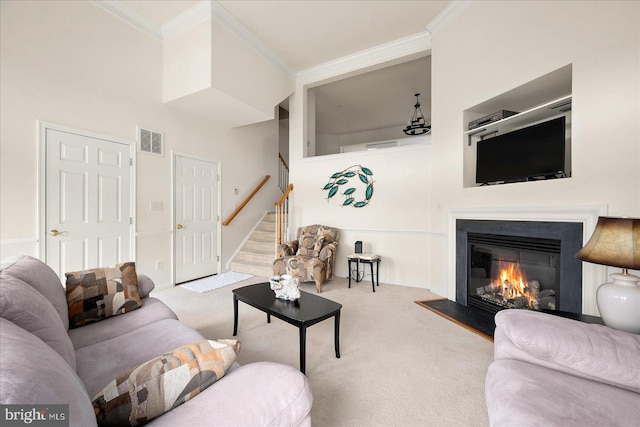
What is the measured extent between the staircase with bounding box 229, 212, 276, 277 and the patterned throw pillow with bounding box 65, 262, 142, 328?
9.12ft

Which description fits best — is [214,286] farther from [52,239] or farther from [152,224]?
[52,239]

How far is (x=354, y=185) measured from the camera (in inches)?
188

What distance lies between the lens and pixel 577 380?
118cm

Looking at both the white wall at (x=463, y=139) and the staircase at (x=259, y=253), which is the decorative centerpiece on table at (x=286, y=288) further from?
the staircase at (x=259, y=253)

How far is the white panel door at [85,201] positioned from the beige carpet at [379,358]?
1138 millimetres

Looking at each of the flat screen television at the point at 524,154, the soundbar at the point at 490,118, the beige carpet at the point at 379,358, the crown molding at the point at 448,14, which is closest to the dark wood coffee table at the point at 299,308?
the beige carpet at the point at 379,358

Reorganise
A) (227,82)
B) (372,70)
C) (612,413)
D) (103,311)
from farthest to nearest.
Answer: (372,70) → (227,82) → (103,311) → (612,413)

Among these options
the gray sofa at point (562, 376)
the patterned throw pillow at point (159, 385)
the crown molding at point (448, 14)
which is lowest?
the gray sofa at point (562, 376)

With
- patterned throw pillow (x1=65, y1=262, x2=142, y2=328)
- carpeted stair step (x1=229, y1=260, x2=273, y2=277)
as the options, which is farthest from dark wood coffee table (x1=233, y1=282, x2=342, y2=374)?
carpeted stair step (x1=229, y1=260, x2=273, y2=277)

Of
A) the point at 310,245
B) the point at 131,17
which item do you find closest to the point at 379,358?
the point at 310,245

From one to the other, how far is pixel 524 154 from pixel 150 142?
185 inches

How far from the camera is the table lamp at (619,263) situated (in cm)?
151

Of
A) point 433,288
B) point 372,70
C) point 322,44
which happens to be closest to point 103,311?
point 433,288

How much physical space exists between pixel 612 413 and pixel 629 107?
2094 millimetres
